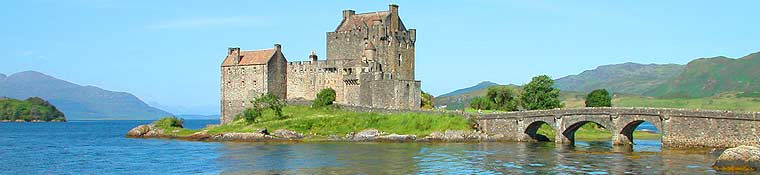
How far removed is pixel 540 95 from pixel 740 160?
44997mm

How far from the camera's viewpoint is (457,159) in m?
58.9

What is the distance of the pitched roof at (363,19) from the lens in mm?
96438

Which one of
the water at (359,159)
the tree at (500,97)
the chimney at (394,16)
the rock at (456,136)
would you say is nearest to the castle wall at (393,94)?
the chimney at (394,16)

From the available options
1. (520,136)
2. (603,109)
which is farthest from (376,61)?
(603,109)

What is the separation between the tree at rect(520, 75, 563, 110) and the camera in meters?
93.4

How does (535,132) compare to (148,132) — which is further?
(148,132)

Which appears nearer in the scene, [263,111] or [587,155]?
[587,155]

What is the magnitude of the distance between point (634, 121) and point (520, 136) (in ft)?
35.6

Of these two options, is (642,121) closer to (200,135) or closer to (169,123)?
(200,135)

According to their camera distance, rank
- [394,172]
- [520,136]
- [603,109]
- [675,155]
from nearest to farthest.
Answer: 1. [394,172]
2. [675,155]
3. [603,109]
4. [520,136]

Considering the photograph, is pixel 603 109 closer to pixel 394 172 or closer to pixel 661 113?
pixel 661 113

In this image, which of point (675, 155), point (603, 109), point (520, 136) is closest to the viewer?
point (675, 155)

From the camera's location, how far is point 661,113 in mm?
A: 67125

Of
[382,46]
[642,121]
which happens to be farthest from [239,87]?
[642,121]
